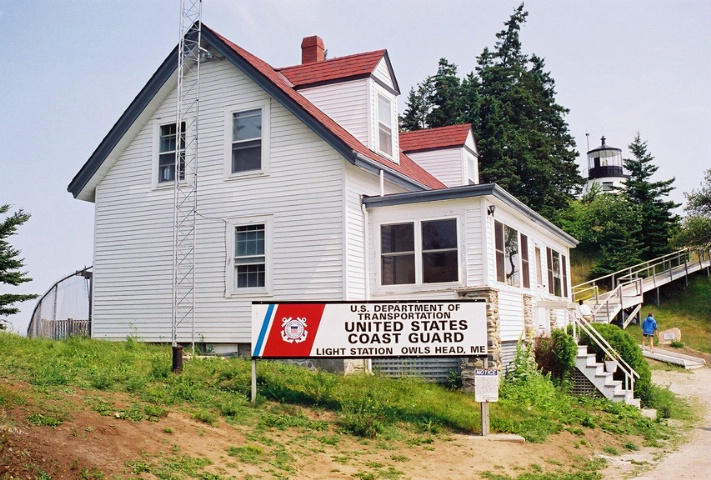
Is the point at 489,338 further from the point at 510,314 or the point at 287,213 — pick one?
the point at 287,213

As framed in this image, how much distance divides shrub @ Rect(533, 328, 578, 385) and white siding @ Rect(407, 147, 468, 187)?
9.00 metres

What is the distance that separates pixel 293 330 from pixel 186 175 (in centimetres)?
759

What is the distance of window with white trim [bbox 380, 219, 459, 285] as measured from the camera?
16328 millimetres

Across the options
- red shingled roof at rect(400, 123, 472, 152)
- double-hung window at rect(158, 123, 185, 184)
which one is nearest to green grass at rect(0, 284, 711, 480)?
double-hung window at rect(158, 123, 185, 184)

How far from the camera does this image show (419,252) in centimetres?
1658

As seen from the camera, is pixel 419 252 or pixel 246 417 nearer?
pixel 246 417

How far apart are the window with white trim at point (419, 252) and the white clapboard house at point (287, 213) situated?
0.03 metres

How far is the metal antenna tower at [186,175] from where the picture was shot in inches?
699

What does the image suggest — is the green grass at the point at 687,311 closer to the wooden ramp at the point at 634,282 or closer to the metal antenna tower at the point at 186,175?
the wooden ramp at the point at 634,282

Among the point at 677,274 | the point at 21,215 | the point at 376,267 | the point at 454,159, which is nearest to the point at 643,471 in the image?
the point at 376,267

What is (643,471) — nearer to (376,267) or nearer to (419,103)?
(376,267)

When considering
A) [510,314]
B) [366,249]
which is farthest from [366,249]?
[510,314]

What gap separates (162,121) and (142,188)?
6.31 feet

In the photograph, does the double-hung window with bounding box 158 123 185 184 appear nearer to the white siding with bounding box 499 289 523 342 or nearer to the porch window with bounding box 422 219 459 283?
the porch window with bounding box 422 219 459 283
